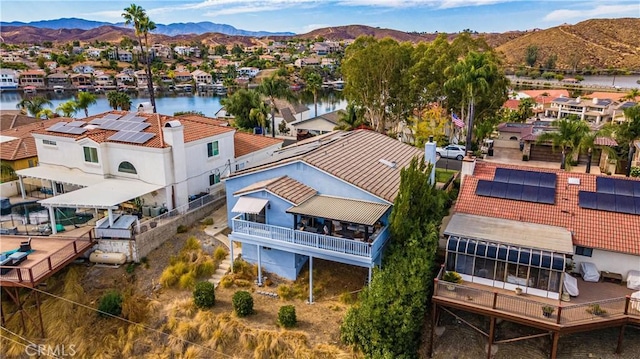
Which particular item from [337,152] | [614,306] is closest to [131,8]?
[337,152]

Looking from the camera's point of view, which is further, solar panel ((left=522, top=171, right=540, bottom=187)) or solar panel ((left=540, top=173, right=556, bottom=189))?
solar panel ((left=522, top=171, right=540, bottom=187))

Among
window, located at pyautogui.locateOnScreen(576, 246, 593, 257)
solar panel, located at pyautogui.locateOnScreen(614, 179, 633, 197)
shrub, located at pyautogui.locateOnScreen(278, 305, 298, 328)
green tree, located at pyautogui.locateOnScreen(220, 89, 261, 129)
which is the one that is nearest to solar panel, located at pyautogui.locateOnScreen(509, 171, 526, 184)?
solar panel, located at pyautogui.locateOnScreen(614, 179, 633, 197)

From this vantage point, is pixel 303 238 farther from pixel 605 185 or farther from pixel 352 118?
pixel 352 118

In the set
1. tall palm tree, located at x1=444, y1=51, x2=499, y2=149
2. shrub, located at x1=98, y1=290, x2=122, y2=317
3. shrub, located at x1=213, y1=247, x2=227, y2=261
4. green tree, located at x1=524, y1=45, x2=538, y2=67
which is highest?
green tree, located at x1=524, y1=45, x2=538, y2=67

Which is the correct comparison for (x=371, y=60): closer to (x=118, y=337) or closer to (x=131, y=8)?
(x=131, y=8)

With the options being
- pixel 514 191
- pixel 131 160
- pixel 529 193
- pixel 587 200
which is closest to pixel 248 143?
pixel 131 160

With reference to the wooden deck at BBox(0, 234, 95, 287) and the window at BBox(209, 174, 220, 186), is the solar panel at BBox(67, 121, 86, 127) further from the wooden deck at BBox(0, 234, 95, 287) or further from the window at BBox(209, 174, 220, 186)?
the window at BBox(209, 174, 220, 186)
